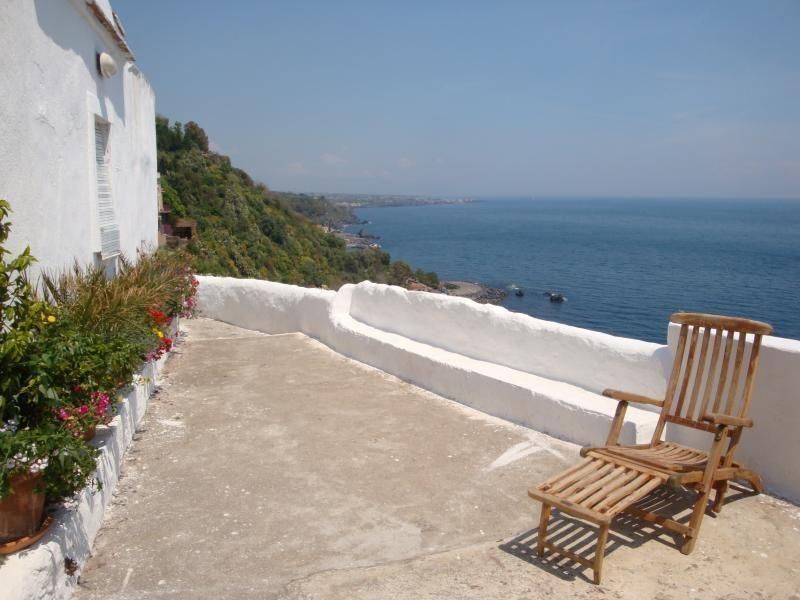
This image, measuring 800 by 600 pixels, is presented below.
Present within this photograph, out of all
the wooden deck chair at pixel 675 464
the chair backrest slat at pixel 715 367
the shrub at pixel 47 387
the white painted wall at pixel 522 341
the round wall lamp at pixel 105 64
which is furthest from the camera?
the round wall lamp at pixel 105 64

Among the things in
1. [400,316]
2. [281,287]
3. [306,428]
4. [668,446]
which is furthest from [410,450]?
[281,287]

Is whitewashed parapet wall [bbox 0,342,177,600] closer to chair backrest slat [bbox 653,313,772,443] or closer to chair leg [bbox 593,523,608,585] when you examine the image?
chair leg [bbox 593,523,608,585]

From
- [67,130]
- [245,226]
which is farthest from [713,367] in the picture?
[245,226]

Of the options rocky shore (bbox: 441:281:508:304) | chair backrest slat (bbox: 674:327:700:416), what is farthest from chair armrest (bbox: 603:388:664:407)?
rocky shore (bbox: 441:281:508:304)

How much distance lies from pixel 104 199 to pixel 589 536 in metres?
5.64

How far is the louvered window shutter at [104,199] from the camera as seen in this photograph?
6.69 meters

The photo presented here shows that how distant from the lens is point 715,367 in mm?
4207

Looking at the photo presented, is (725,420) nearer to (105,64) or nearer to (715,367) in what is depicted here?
(715,367)

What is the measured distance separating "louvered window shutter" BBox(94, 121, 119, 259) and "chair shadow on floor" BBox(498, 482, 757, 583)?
16.0 feet

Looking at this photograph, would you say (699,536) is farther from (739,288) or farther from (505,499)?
(739,288)

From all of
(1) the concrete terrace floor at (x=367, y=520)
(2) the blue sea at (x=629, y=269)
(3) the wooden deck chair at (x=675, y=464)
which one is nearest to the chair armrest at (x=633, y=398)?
(3) the wooden deck chair at (x=675, y=464)

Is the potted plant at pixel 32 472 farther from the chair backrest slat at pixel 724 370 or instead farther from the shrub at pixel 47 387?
the chair backrest slat at pixel 724 370

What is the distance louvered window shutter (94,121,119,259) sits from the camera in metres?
6.69

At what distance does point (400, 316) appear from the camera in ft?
25.3
